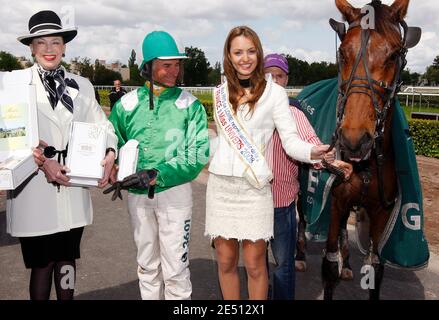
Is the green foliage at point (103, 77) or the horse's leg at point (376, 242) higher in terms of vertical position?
the green foliage at point (103, 77)

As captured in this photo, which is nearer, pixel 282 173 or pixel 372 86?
pixel 372 86

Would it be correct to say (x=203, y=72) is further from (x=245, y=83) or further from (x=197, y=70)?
(x=245, y=83)

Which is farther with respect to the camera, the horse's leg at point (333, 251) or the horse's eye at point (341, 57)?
the horse's leg at point (333, 251)

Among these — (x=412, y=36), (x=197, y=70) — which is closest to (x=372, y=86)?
(x=412, y=36)

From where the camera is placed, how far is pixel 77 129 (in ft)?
8.54

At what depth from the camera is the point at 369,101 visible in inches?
106

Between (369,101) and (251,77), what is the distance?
0.74 metres

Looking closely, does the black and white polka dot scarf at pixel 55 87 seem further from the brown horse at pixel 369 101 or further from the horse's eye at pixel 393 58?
the horse's eye at pixel 393 58

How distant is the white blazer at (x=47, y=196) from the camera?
270cm

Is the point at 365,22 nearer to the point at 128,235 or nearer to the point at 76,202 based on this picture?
the point at 76,202

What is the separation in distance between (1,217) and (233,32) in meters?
5.22

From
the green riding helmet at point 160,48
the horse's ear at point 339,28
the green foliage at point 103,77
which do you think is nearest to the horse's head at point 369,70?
the horse's ear at point 339,28

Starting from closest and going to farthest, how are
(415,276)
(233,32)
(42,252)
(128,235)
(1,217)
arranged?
(233,32)
(42,252)
(415,276)
(128,235)
(1,217)

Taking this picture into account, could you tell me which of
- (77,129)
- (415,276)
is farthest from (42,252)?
(415,276)
